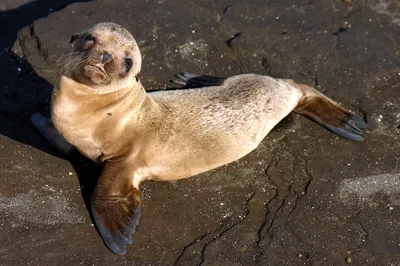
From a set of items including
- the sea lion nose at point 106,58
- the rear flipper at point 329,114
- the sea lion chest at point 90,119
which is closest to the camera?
the sea lion nose at point 106,58

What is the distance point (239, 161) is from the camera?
6.92m

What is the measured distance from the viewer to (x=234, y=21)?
329 inches

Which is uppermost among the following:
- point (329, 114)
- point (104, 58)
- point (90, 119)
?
point (104, 58)

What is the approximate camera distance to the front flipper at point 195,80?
24.8 ft

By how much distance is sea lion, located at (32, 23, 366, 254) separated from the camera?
5.89 metres

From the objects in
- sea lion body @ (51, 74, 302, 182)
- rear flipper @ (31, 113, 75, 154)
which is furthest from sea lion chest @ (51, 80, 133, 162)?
rear flipper @ (31, 113, 75, 154)

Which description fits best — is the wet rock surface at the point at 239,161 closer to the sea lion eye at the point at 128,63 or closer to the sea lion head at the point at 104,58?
the sea lion head at the point at 104,58

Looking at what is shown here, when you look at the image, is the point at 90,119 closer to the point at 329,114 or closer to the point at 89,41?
the point at 89,41

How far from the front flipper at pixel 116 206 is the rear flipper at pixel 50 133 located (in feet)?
1.85

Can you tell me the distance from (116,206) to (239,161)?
1432mm

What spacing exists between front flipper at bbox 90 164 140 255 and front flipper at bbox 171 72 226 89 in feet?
5.26

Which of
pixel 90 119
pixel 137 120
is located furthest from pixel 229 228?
pixel 90 119

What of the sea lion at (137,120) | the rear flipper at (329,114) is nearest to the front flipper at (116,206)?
the sea lion at (137,120)

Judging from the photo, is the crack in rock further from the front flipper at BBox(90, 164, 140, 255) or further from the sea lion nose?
the sea lion nose
